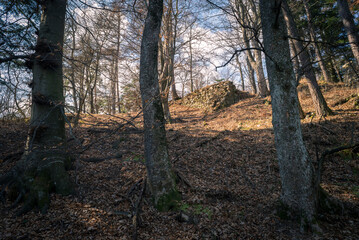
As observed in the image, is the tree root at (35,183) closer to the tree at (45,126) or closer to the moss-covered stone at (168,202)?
the tree at (45,126)

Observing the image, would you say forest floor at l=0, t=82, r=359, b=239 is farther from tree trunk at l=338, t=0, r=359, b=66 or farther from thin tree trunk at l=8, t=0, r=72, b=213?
tree trunk at l=338, t=0, r=359, b=66

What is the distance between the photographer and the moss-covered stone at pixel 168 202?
3.64m

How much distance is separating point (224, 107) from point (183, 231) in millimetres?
10961

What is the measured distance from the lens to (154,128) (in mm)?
3771

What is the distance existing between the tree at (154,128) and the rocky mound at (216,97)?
972 centimetres

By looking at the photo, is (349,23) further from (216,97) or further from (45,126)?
(45,126)

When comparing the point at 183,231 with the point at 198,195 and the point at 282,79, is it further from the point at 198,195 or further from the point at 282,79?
the point at 282,79

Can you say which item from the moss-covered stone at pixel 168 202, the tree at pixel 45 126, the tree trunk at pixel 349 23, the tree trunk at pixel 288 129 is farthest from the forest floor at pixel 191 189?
the tree trunk at pixel 349 23

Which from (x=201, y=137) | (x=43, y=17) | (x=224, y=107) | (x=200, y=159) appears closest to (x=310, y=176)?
(x=200, y=159)

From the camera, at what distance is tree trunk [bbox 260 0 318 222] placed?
9.89 ft

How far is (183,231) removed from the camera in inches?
126

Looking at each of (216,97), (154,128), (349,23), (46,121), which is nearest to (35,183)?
(46,121)

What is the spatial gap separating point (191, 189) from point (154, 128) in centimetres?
179

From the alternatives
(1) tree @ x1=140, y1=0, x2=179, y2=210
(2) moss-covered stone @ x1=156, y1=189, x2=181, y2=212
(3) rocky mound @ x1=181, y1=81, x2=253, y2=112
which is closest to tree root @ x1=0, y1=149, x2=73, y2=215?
(1) tree @ x1=140, y1=0, x2=179, y2=210
